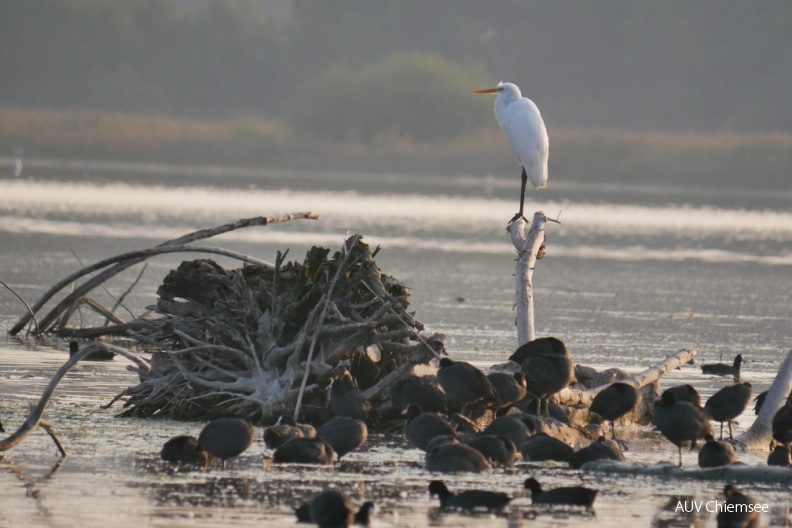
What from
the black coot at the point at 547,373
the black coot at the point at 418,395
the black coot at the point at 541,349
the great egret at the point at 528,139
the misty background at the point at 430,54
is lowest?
the black coot at the point at 418,395

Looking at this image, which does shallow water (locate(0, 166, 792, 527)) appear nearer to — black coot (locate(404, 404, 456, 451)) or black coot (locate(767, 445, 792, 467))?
black coot (locate(404, 404, 456, 451))

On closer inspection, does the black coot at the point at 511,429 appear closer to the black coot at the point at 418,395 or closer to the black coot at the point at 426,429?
the black coot at the point at 426,429

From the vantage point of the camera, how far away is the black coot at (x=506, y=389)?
9703mm

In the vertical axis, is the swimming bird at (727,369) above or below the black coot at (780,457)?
above

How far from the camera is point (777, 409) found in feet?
33.7

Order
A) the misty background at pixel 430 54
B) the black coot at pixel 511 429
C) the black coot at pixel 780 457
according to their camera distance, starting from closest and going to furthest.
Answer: the black coot at pixel 780 457, the black coot at pixel 511 429, the misty background at pixel 430 54

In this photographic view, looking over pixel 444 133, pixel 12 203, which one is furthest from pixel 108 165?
pixel 12 203

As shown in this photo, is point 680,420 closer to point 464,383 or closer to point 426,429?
point 464,383

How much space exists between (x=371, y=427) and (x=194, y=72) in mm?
79687

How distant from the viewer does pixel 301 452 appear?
873 centimetres

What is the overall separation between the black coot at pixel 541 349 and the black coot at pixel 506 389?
20.3 inches

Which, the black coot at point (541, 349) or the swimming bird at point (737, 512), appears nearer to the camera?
the swimming bird at point (737, 512)

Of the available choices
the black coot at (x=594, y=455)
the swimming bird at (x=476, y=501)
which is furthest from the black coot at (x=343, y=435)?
the swimming bird at (x=476, y=501)

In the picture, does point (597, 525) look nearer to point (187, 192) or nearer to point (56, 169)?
point (187, 192)
